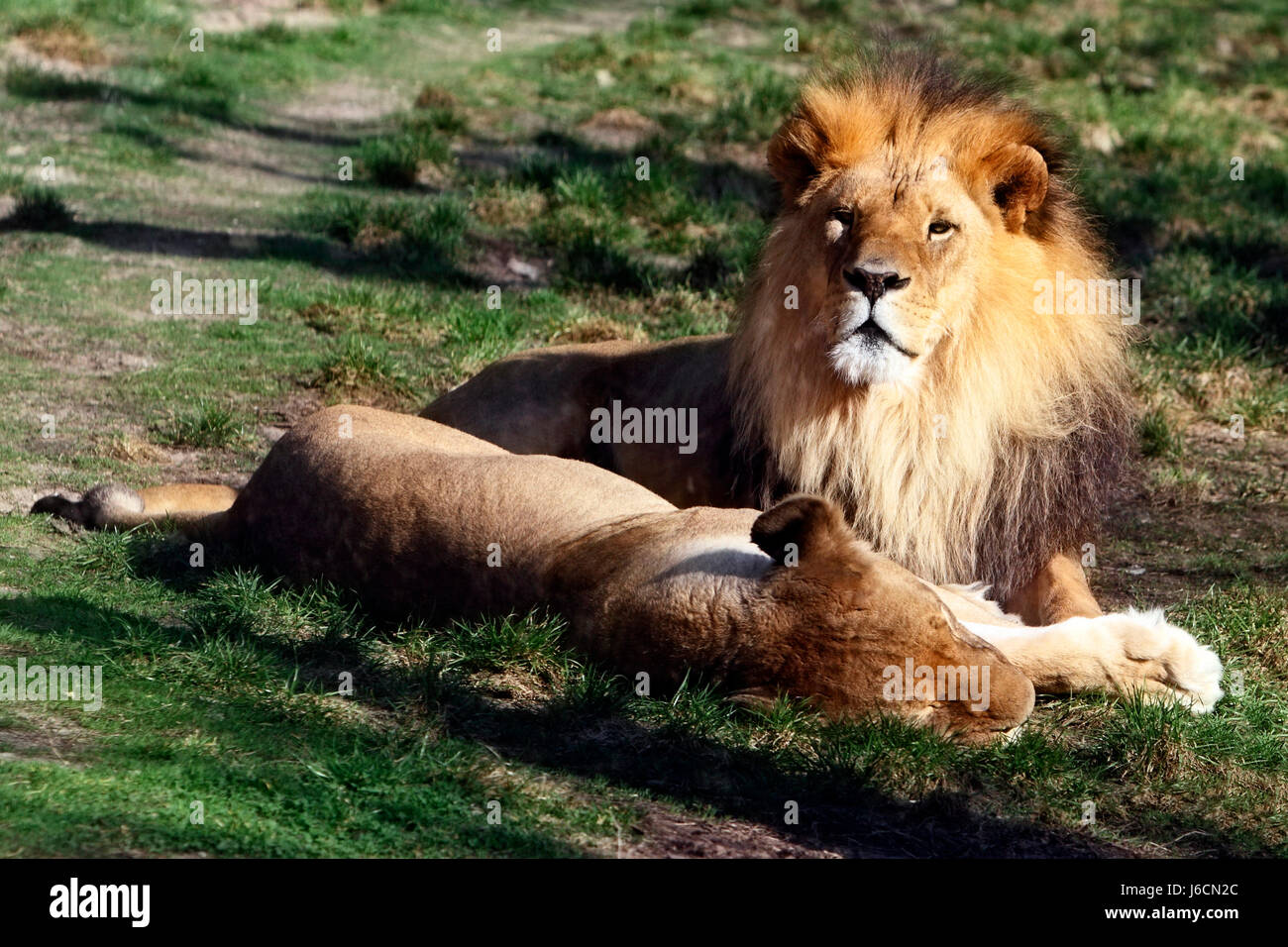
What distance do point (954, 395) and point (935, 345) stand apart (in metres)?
0.18

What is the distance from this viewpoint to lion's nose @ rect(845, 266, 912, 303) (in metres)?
4.96

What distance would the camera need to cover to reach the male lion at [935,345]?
203 inches

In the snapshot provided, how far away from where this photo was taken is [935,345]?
5199mm

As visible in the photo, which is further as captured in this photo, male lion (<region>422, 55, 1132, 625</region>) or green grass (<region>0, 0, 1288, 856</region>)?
male lion (<region>422, 55, 1132, 625</region>)

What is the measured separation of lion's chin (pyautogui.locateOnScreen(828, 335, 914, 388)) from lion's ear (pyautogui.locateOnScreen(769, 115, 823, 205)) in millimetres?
675

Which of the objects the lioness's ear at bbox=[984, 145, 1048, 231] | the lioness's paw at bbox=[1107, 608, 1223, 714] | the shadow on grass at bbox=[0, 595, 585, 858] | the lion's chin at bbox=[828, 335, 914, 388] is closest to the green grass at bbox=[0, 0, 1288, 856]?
the shadow on grass at bbox=[0, 595, 585, 858]

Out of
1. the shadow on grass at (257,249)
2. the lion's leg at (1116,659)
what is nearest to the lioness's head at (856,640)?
the lion's leg at (1116,659)

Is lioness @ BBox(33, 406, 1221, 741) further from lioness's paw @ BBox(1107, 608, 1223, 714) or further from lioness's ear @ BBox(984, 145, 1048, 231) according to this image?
lioness's ear @ BBox(984, 145, 1048, 231)

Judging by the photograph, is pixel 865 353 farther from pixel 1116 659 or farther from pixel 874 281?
pixel 1116 659

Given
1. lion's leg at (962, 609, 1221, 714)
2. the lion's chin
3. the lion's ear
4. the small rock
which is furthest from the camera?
the small rock

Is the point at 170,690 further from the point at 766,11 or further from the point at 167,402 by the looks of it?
the point at 766,11

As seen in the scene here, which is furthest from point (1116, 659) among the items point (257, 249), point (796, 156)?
point (257, 249)

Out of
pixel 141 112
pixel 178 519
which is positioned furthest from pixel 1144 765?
pixel 141 112

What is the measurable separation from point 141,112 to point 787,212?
315 inches
